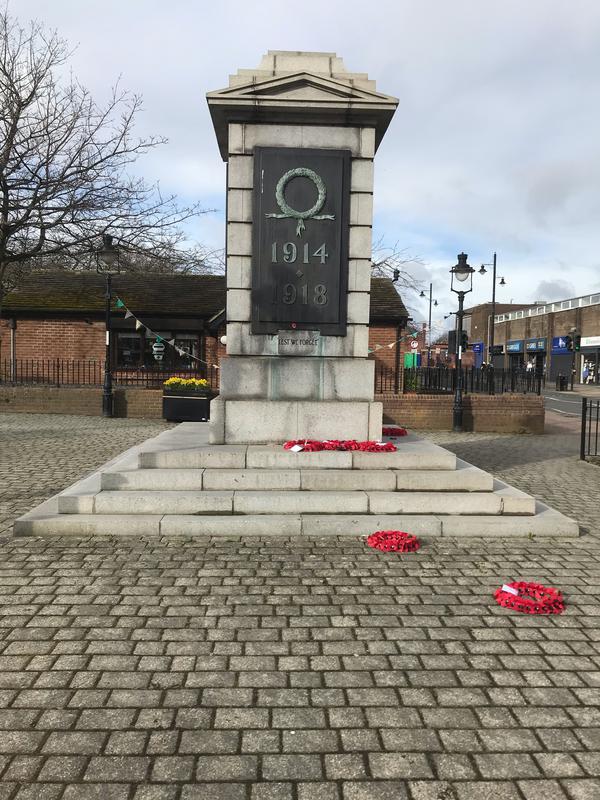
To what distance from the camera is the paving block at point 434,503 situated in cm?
649

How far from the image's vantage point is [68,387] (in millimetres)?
20078

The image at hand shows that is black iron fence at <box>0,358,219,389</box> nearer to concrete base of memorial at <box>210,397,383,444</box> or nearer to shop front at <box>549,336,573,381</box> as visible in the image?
concrete base of memorial at <box>210,397,383,444</box>

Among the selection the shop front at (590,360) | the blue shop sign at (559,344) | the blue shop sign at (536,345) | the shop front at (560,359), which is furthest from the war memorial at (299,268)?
the blue shop sign at (536,345)

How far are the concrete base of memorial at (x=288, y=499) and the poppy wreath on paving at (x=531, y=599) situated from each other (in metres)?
1.65

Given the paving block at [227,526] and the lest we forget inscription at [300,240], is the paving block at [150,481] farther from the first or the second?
the lest we forget inscription at [300,240]

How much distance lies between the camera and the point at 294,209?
7.95m

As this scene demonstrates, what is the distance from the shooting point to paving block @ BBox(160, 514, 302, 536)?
6016 mm

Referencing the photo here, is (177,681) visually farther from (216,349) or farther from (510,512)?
(216,349)

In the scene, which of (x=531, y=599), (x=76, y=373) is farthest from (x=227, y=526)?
(x=76, y=373)

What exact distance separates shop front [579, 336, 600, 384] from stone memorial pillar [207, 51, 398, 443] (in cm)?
4680

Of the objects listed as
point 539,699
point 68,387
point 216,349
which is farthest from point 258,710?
point 216,349

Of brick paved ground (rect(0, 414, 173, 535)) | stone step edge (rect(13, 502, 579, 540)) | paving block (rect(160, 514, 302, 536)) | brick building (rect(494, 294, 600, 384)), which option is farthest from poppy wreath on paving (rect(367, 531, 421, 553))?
brick building (rect(494, 294, 600, 384))

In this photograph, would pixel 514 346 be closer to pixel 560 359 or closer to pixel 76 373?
pixel 560 359

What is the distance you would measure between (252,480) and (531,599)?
11.1 ft
